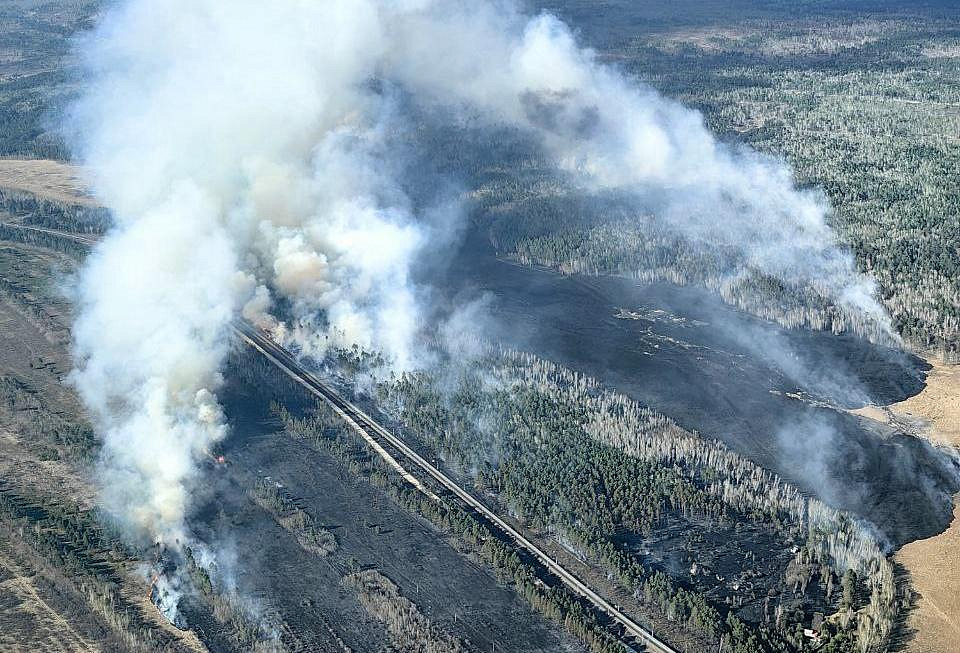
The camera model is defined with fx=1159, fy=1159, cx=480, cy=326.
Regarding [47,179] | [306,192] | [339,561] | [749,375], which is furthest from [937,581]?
[47,179]

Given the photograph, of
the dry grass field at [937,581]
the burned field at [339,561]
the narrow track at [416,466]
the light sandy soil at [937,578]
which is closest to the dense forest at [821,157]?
the light sandy soil at [937,578]

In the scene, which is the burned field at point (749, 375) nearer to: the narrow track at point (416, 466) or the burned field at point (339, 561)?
the narrow track at point (416, 466)

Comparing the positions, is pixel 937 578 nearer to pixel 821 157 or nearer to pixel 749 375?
pixel 749 375

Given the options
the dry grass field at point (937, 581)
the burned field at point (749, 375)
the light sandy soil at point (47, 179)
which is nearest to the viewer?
the dry grass field at point (937, 581)

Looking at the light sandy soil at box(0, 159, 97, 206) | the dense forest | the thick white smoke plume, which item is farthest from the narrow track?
the light sandy soil at box(0, 159, 97, 206)

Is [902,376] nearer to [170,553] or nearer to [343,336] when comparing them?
[343,336]

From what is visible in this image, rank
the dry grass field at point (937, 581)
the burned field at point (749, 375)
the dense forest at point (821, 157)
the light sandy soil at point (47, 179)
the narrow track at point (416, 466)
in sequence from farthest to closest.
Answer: the light sandy soil at point (47, 179)
the dense forest at point (821, 157)
the burned field at point (749, 375)
the narrow track at point (416, 466)
the dry grass field at point (937, 581)

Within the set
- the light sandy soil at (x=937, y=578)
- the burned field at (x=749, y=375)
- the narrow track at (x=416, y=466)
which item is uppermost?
the burned field at (x=749, y=375)

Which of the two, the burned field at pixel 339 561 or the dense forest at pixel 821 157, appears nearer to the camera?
the burned field at pixel 339 561
